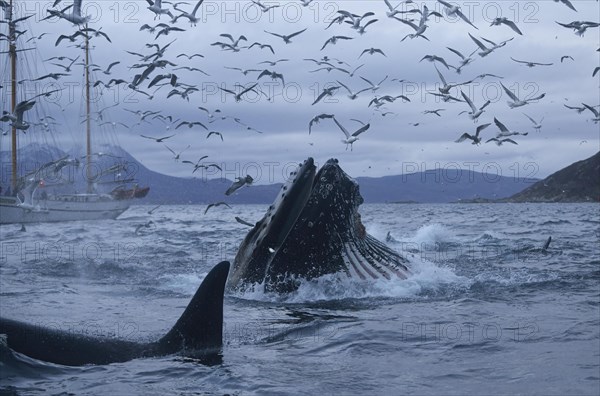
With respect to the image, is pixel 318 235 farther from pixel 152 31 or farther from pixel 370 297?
pixel 152 31

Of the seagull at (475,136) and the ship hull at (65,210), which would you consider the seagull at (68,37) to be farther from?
the ship hull at (65,210)

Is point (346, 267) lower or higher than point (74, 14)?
lower

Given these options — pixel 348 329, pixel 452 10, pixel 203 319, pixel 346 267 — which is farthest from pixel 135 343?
pixel 452 10

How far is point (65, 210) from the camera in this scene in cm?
5094

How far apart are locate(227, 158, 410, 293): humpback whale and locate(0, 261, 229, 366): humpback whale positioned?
2.59 metres

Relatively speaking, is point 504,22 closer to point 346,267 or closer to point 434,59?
point 434,59

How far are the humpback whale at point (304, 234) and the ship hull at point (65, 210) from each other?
113ft

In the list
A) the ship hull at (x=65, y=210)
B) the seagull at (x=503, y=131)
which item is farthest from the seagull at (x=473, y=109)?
the ship hull at (x=65, y=210)

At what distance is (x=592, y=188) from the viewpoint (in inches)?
5551

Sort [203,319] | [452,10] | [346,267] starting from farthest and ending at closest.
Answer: [452,10]
[346,267]
[203,319]

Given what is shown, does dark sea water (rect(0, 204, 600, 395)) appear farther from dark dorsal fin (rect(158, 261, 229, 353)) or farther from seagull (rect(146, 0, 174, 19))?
seagull (rect(146, 0, 174, 19))

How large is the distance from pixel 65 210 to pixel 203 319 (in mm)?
47417

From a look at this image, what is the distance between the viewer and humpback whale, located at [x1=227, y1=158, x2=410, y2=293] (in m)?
8.38

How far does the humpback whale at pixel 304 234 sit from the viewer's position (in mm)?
8383
